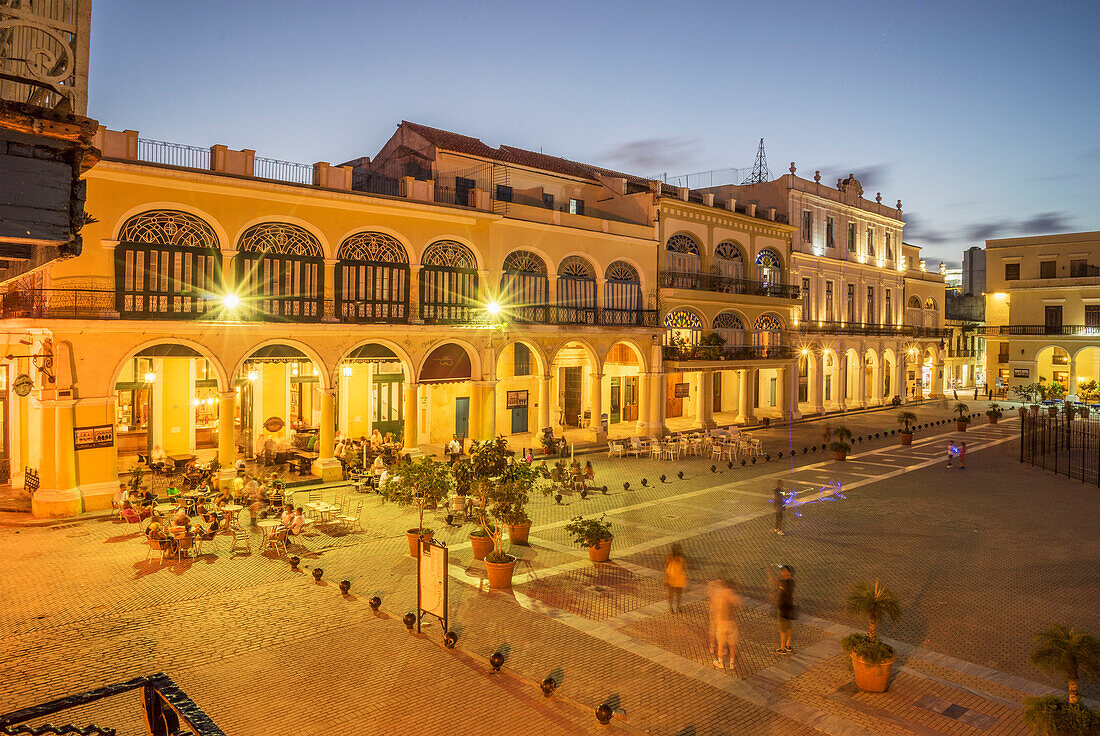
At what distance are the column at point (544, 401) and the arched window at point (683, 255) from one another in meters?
9.83

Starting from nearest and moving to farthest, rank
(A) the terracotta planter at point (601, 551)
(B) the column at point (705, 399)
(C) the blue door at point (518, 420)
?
(A) the terracotta planter at point (601, 551) → (C) the blue door at point (518, 420) → (B) the column at point (705, 399)

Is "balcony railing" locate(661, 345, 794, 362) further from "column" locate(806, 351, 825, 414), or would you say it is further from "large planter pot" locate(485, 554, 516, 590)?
"large planter pot" locate(485, 554, 516, 590)

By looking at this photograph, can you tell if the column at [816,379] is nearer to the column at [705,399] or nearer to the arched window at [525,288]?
the column at [705,399]

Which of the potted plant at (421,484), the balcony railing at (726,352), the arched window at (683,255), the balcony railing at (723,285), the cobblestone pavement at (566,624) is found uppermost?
the arched window at (683,255)

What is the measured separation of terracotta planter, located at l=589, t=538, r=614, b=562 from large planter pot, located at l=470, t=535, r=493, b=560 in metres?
2.19

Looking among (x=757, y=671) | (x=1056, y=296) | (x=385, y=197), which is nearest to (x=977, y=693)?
(x=757, y=671)

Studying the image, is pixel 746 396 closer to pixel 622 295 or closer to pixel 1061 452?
pixel 622 295

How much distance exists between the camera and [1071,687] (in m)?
8.53

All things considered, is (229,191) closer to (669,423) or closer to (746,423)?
(669,423)

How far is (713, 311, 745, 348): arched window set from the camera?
38.1 meters

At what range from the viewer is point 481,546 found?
1517 cm

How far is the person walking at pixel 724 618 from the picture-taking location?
9.97m

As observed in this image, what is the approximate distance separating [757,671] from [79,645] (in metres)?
10.3

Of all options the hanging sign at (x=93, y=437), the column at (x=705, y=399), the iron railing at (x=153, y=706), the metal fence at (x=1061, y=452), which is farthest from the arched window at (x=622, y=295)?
the iron railing at (x=153, y=706)
